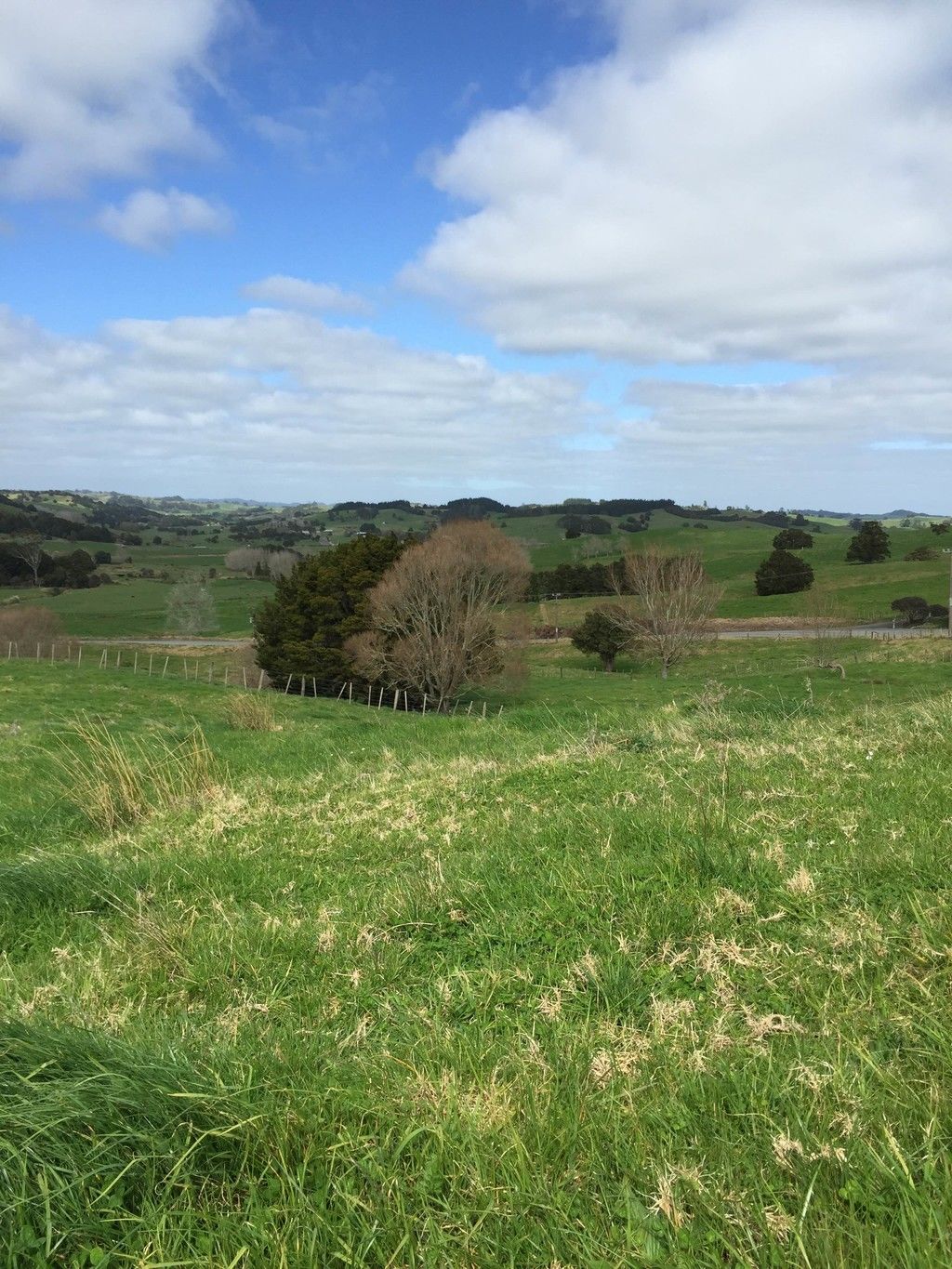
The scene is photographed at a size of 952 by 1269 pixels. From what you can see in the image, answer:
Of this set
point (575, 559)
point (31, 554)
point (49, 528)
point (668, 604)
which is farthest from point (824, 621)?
point (49, 528)

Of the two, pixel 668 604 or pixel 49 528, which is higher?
pixel 49 528

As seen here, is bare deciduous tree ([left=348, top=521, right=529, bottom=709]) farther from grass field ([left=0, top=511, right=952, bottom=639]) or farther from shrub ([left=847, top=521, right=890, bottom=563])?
shrub ([left=847, top=521, right=890, bottom=563])

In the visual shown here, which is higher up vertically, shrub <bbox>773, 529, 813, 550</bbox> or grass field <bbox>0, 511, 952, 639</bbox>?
shrub <bbox>773, 529, 813, 550</bbox>

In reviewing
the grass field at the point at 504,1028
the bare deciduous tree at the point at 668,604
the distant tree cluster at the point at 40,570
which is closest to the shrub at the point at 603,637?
the bare deciduous tree at the point at 668,604

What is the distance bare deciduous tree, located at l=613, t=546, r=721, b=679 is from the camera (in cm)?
5188

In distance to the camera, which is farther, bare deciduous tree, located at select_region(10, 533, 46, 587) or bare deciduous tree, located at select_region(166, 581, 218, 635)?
bare deciduous tree, located at select_region(10, 533, 46, 587)

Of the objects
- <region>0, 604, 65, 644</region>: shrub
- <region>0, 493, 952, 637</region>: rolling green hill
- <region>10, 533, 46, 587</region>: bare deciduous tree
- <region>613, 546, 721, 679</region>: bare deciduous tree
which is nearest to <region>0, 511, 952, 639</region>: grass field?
<region>0, 493, 952, 637</region>: rolling green hill

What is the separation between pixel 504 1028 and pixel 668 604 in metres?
50.9

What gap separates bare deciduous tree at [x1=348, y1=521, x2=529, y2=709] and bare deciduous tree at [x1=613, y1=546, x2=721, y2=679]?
48.9 ft

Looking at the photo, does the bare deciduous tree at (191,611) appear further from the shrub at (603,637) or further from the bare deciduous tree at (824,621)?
the bare deciduous tree at (824,621)

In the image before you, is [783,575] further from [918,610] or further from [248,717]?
[248,717]

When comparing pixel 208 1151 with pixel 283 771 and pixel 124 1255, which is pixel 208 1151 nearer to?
pixel 124 1255

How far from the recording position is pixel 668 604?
52281mm

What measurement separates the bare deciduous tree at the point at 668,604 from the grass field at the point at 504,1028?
45.8 m
